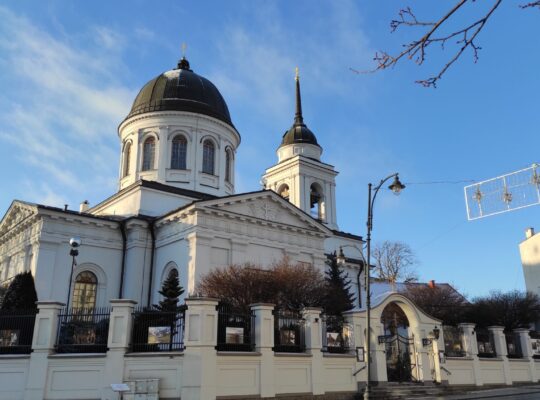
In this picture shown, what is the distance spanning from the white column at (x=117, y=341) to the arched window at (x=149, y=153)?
1830 centimetres

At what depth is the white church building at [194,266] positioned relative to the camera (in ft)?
46.9

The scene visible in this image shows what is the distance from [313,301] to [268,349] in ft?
20.4

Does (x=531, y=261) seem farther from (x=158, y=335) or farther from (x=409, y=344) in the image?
(x=158, y=335)

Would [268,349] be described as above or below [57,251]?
below

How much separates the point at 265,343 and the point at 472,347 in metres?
11.2

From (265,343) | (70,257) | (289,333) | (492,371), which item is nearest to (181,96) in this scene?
(70,257)

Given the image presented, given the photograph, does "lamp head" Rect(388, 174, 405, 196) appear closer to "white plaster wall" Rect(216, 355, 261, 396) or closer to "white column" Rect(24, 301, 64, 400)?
"white plaster wall" Rect(216, 355, 261, 396)

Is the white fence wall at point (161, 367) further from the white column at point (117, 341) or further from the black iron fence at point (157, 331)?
the black iron fence at point (157, 331)

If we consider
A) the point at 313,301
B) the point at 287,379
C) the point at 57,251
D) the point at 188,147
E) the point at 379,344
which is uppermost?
Result: the point at 188,147

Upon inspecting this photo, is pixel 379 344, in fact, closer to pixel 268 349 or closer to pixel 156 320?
pixel 268 349

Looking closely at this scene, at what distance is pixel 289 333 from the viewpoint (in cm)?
1675

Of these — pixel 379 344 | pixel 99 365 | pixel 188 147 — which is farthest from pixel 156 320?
pixel 188 147

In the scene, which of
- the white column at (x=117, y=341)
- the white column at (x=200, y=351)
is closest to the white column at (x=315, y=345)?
the white column at (x=200, y=351)

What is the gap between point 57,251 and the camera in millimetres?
24688
